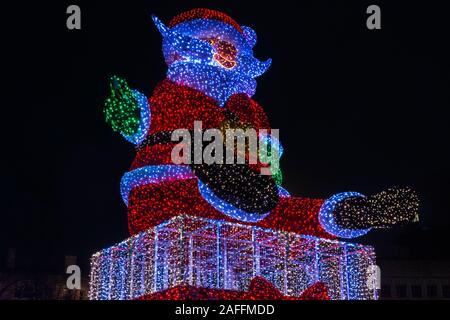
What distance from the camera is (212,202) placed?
38.4 feet

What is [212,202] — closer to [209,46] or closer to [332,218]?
[332,218]

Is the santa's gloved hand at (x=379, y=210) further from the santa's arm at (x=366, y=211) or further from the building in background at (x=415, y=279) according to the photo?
the building in background at (x=415, y=279)

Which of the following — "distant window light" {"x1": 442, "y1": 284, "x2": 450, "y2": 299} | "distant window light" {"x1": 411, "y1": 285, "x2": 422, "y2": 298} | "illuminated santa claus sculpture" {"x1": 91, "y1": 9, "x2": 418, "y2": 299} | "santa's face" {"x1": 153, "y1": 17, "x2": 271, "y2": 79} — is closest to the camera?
"illuminated santa claus sculpture" {"x1": 91, "y1": 9, "x2": 418, "y2": 299}

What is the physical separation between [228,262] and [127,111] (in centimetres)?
420

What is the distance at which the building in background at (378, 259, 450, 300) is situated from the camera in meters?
30.3

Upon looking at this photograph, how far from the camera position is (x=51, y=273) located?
31219 mm

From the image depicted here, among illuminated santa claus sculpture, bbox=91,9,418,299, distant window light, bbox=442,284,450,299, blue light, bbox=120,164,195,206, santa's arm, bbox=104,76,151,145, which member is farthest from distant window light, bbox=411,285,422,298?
santa's arm, bbox=104,76,151,145

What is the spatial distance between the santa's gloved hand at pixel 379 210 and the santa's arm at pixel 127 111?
431 centimetres

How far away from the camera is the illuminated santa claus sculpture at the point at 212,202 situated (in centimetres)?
1184

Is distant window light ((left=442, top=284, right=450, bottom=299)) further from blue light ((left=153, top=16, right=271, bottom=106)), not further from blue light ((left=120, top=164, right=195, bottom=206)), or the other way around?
blue light ((left=120, top=164, right=195, bottom=206))

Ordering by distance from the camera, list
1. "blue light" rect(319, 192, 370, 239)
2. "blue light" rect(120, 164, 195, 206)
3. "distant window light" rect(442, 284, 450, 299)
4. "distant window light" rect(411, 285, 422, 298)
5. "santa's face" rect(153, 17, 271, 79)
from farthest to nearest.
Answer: "distant window light" rect(442, 284, 450, 299), "distant window light" rect(411, 285, 422, 298), "santa's face" rect(153, 17, 271, 79), "blue light" rect(319, 192, 370, 239), "blue light" rect(120, 164, 195, 206)

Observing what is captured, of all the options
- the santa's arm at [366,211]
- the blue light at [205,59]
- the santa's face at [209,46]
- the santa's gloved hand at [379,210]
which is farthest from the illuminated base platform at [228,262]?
the santa's face at [209,46]

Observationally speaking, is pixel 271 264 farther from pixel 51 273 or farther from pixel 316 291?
pixel 51 273

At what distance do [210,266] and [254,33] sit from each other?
211 inches
